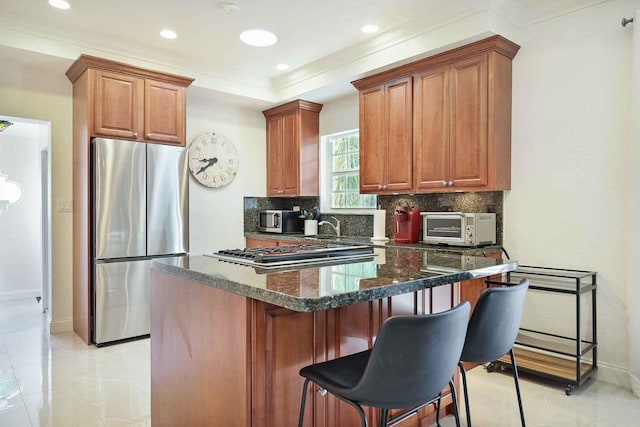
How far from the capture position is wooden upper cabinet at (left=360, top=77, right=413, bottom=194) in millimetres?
3777

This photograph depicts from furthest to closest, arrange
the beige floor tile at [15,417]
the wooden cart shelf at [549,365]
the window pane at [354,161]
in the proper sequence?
the window pane at [354,161] → the wooden cart shelf at [549,365] → the beige floor tile at [15,417]

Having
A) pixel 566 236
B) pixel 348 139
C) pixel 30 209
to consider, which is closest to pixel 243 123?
pixel 348 139

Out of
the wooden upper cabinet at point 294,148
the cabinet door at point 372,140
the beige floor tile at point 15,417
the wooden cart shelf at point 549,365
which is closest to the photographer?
the beige floor tile at point 15,417

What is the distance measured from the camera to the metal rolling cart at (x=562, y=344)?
269 centimetres

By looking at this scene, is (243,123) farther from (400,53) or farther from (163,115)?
(400,53)

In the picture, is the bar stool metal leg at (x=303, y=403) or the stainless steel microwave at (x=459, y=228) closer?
the bar stool metal leg at (x=303, y=403)

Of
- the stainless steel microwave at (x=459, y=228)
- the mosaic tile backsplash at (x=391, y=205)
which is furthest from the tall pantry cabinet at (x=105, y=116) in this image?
the stainless steel microwave at (x=459, y=228)

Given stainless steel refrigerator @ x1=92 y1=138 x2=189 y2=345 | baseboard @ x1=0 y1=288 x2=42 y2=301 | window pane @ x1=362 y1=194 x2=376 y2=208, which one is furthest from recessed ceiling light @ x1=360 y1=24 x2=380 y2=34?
baseboard @ x1=0 y1=288 x2=42 y2=301

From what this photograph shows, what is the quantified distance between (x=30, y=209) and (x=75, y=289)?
7.65ft

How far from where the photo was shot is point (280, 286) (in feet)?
4.37

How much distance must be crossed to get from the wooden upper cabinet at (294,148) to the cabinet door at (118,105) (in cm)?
175

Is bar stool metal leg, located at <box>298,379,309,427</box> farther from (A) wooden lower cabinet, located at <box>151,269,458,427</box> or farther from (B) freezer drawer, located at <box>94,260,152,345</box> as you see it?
(B) freezer drawer, located at <box>94,260,152,345</box>

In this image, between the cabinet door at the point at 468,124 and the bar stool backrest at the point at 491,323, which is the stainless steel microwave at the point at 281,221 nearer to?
the cabinet door at the point at 468,124

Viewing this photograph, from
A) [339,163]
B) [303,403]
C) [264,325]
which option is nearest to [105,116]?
[339,163]
